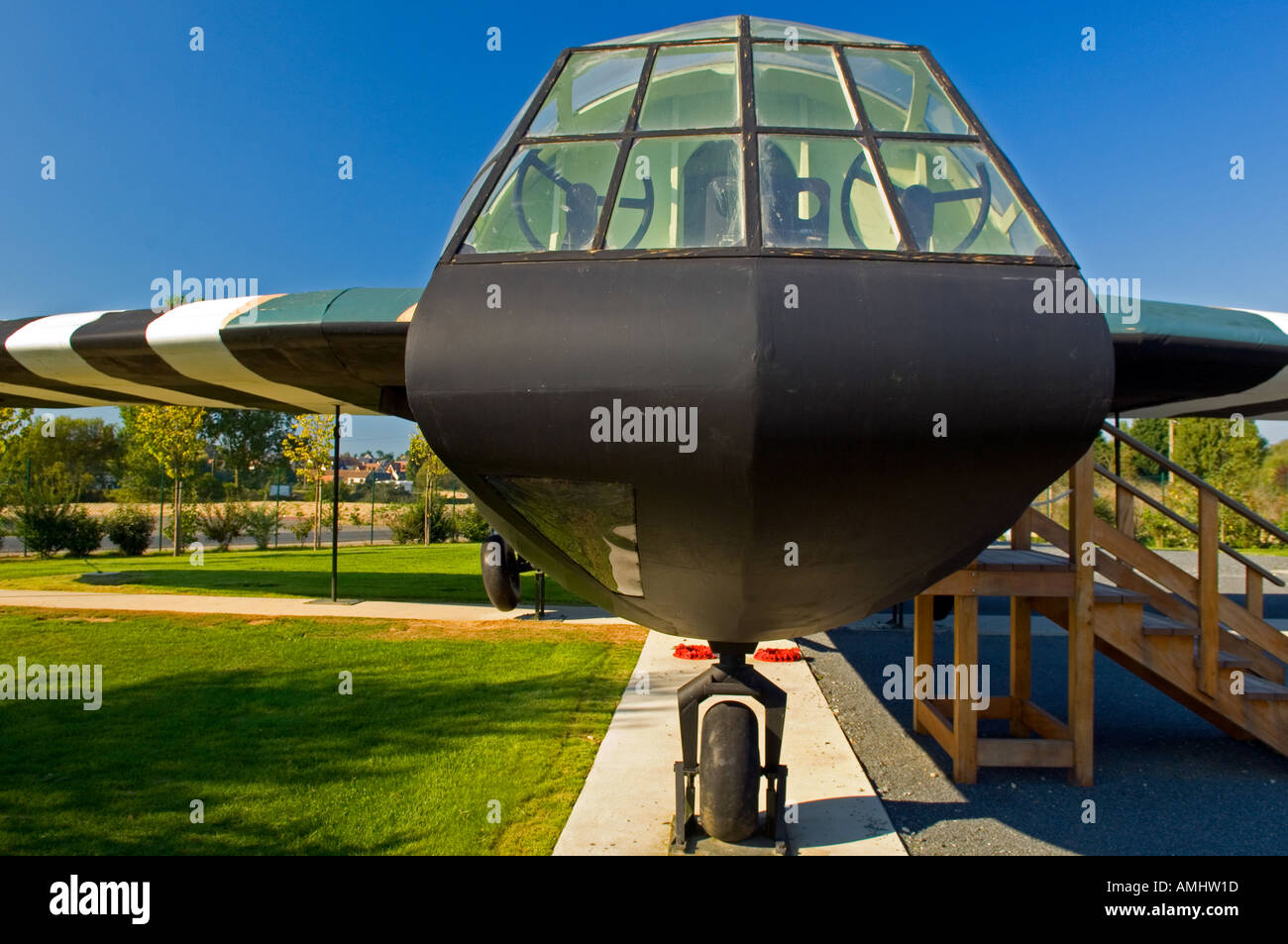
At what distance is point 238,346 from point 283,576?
47.6ft

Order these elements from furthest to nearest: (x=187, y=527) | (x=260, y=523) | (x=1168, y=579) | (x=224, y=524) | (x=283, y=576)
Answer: (x=260, y=523)
(x=224, y=524)
(x=187, y=527)
(x=283, y=576)
(x=1168, y=579)

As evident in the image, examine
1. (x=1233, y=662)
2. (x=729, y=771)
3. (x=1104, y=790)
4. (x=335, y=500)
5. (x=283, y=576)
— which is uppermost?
(x=335, y=500)

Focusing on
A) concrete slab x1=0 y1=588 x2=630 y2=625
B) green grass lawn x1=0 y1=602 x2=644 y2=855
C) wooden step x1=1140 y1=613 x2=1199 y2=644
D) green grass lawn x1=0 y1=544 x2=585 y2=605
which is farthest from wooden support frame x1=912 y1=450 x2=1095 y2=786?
green grass lawn x1=0 y1=544 x2=585 y2=605

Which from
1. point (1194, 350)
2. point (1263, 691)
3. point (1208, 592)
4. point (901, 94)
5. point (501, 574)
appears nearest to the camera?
point (901, 94)

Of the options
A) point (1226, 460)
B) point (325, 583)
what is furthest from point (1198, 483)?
point (1226, 460)

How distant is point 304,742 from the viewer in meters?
6.03

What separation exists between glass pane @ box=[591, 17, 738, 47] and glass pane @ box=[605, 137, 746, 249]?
655mm

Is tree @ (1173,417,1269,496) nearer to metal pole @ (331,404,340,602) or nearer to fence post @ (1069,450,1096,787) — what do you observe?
fence post @ (1069,450,1096,787)

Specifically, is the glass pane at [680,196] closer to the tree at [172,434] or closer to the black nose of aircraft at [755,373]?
the black nose of aircraft at [755,373]

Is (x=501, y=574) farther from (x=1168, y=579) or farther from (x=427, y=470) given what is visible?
(x=427, y=470)

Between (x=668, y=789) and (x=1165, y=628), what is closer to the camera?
(x=668, y=789)

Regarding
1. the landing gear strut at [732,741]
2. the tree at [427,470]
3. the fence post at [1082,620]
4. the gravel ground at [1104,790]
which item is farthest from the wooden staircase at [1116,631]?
the tree at [427,470]

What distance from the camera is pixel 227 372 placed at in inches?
216

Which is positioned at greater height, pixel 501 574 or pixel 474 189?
pixel 474 189
